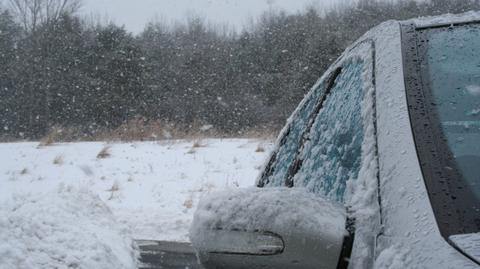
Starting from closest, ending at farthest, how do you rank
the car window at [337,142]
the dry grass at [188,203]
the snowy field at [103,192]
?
the car window at [337,142]
the snowy field at [103,192]
the dry grass at [188,203]

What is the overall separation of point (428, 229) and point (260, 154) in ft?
40.6

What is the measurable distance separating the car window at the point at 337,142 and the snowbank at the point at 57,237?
2.34 meters

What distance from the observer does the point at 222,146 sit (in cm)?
1484

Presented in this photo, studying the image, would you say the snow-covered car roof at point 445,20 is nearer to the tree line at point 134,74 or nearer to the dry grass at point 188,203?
the dry grass at point 188,203

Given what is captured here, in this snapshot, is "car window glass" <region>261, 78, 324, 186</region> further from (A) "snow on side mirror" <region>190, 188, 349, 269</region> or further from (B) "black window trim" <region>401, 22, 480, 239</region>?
(A) "snow on side mirror" <region>190, 188, 349, 269</region>

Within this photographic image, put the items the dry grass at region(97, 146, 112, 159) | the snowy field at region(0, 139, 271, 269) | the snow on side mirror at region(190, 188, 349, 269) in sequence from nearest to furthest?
the snow on side mirror at region(190, 188, 349, 269) → the snowy field at region(0, 139, 271, 269) → the dry grass at region(97, 146, 112, 159)

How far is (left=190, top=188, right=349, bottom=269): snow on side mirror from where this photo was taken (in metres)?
1.18

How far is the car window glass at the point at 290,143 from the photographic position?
2359mm

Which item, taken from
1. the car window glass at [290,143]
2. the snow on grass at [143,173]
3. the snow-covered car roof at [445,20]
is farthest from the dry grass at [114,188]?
the snow-covered car roof at [445,20]

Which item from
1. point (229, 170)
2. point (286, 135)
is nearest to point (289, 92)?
point (229, 170)

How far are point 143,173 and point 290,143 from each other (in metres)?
9.50

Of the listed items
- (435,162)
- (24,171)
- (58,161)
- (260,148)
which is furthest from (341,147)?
(260,148)

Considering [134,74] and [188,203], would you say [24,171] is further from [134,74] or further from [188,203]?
[134,74]

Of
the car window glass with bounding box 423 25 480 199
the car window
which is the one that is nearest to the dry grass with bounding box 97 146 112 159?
the car window
